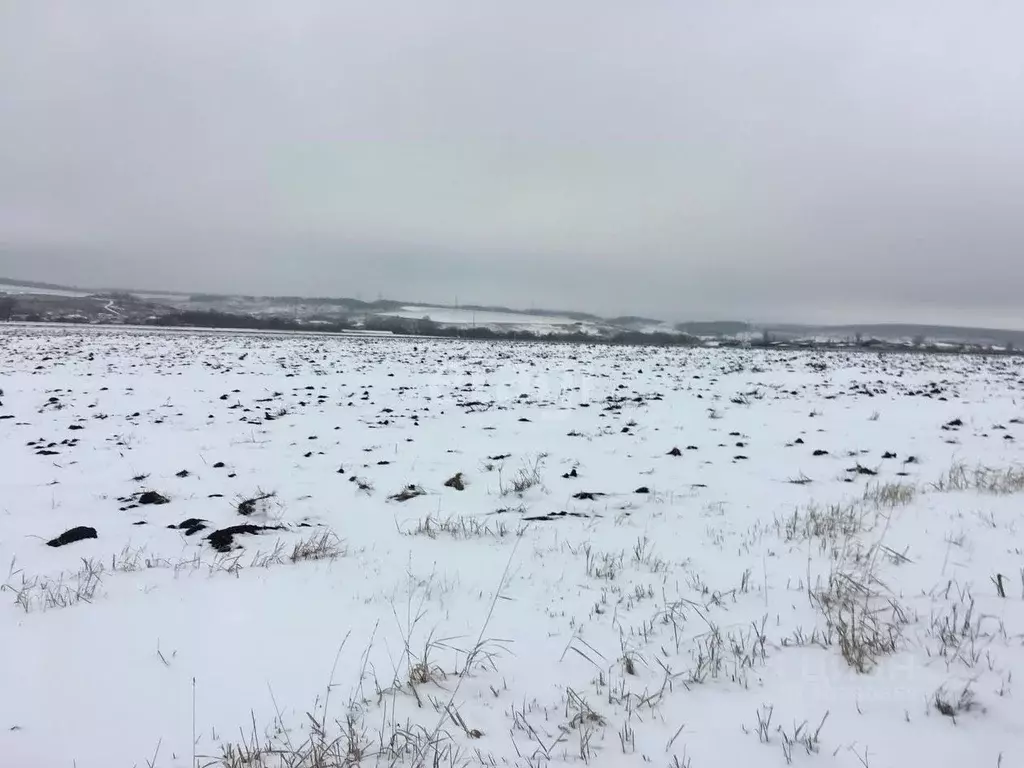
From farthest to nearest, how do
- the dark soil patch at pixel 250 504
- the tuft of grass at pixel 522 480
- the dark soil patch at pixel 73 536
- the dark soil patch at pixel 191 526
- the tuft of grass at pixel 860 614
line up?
the tuft of grass at pixel 522 480, the dark soil patch at pixel 250 504, the dark soil patch at pixel 191 526, the dark soil patch at pixel 73 536, the tuft of grass at pixel 860 614

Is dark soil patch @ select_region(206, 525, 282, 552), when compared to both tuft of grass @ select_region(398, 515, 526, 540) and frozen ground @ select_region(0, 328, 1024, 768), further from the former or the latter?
tuft of grass @ select_region(398, 515, 526, 540)

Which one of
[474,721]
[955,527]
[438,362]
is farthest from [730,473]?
[438,362]

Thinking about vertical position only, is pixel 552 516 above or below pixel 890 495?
below

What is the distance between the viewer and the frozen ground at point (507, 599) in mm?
2693

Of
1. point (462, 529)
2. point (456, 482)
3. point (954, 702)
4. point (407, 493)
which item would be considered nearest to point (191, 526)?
point (407, 493)

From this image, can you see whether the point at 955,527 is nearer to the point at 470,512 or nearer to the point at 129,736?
the point at 470,512

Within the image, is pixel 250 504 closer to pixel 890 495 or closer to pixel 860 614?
pixel 860 614

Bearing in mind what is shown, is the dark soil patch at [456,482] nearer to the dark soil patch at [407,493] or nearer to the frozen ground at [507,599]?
the frozen ground at [507,599]

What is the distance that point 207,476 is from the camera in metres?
7.79

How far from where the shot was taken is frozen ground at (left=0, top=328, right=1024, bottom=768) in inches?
106

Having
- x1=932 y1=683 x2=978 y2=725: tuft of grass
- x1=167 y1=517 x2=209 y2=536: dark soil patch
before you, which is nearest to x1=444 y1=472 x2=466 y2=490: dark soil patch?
x1=167 y1=517 x2=209 y2=536: dark soil patch

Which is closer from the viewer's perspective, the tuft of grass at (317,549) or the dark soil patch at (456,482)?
the tuft of grass at (317,549)

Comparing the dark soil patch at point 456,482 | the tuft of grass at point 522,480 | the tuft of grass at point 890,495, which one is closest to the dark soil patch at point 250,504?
the dark soil patch at point 456,482

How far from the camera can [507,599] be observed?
168 inches
